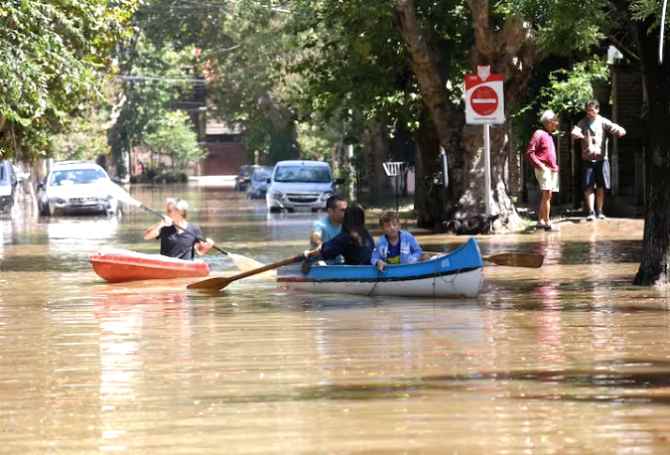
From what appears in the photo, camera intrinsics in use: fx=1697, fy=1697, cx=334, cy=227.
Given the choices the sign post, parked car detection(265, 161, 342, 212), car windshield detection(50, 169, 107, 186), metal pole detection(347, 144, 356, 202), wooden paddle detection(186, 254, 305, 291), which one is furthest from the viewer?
metal pole detection(347, 144, 356, 202)

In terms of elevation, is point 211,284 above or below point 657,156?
below

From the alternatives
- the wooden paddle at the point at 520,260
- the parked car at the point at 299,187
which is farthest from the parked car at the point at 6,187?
the wooden paddle at the point at 520,260

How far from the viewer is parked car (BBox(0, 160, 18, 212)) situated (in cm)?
5319

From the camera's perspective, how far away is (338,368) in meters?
12.5

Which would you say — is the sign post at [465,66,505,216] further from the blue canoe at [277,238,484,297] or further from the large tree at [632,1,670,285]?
the large tree at [632,1,670,285]

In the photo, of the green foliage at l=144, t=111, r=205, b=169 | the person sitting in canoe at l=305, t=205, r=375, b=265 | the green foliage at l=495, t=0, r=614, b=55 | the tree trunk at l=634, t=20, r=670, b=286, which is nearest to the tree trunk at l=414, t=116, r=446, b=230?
the person sitting in canoe at l=305, t=205, r=375, b=265

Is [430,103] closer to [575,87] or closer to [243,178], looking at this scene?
[575,87]

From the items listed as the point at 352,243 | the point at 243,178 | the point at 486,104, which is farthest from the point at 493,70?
the point at 243,178

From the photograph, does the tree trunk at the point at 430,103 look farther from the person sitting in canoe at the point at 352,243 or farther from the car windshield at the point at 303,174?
the car windshield at the point at 303,174

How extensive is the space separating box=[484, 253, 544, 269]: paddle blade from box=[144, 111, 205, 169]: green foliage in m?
90.8

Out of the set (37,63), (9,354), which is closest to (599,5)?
(9,354)

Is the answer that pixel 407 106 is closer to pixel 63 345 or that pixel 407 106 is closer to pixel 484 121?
pixel 484 121

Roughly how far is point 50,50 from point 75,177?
84.3 ft

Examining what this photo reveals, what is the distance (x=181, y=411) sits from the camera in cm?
1052
